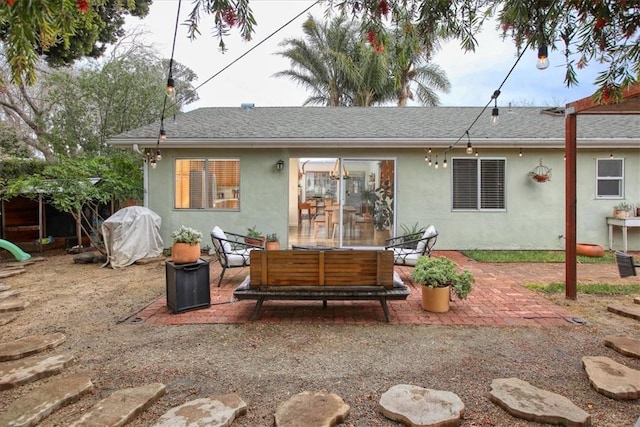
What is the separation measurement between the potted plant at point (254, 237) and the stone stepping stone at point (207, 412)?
16.3 feet

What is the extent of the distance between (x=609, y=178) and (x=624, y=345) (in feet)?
24.4

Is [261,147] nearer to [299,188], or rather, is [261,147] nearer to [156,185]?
[156,185]

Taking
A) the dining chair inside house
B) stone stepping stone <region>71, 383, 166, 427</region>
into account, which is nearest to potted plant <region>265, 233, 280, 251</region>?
the dining chair inside house

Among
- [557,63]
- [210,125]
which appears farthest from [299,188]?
[557,63]

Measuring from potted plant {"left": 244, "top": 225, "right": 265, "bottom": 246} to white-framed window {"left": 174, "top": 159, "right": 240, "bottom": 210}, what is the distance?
2.41 ft

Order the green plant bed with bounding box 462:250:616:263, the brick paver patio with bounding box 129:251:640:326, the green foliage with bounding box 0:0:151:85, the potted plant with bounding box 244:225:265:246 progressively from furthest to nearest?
the green plant bed with bounding box 462:250:616:263, the potted plant with bounding box 244:225:265:246, the brick paver patio with bounding box 129:251:640:326, the green foliage with bounding box 0:0:151:85

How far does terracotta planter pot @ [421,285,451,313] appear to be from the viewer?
465 cm

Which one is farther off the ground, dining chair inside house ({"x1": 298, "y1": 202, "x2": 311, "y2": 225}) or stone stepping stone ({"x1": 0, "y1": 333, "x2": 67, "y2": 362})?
dining chair inside house ({"x1": 298, "y1": 202, "x2": 311, "y2": 225})

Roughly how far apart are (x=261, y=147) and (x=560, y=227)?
302 inches

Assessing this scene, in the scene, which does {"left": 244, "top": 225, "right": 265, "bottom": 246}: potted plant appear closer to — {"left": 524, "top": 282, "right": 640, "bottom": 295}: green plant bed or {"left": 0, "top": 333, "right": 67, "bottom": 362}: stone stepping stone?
{"left": 0, "top": 333, "right": 67, "bottom": 362}: stone stepping stone

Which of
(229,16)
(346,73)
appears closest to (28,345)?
(229,16)

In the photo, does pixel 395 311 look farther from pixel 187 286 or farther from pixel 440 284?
pixel 187 286

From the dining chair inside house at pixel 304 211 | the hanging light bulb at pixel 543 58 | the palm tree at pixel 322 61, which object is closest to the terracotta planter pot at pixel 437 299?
the hanging light bulb at pixel 543 58

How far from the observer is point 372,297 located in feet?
13.9
